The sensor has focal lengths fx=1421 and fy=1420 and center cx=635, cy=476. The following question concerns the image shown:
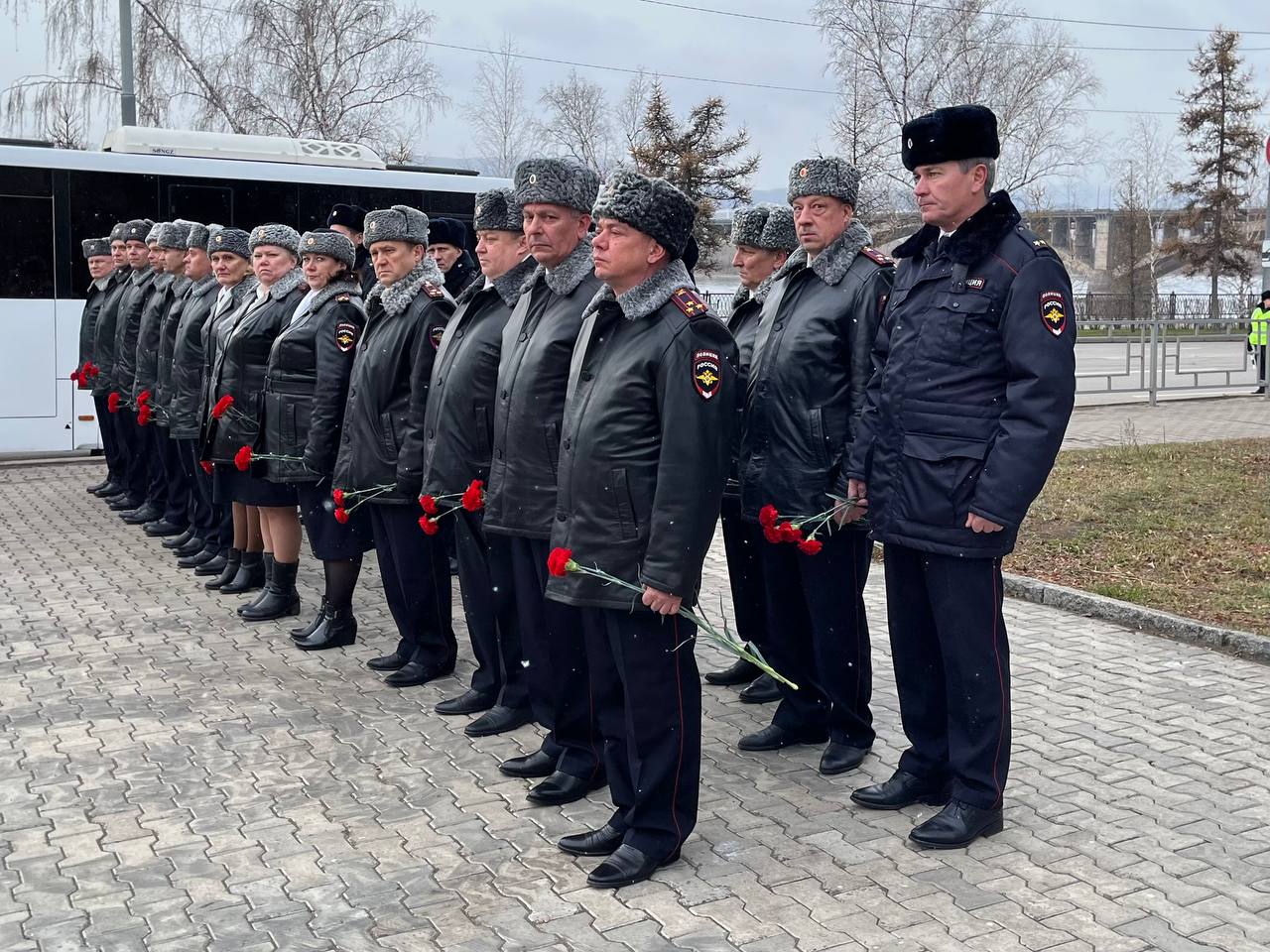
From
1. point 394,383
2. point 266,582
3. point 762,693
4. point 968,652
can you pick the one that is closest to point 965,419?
point 968,652

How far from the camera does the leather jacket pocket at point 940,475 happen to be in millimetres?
4297

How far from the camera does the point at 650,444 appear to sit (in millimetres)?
4211

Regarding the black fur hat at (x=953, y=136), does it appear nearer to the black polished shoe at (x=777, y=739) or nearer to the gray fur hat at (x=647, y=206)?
the gray fur hat at (x=647, y=206)

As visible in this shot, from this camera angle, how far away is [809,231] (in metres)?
5.25

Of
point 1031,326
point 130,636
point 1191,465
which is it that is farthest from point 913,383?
point 1191,465

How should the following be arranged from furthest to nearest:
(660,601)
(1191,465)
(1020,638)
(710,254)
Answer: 1. (710,254)
2. (1191,465)
3. (1020,638)
4. (660,601)

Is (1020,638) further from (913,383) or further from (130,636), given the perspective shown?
(130,636)

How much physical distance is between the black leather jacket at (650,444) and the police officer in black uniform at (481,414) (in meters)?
1.33

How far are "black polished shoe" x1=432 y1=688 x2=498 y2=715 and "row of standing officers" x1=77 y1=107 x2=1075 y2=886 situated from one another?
0.04 ft

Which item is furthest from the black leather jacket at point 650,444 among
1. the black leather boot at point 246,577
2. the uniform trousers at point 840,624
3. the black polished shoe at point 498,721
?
the black leather boot at point 246,577

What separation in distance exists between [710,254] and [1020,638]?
106ft

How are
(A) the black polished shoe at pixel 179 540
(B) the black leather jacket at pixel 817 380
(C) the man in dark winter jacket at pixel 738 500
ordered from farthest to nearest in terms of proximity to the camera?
(A) the black polished shoe at pixel 179 540, (C) the man in dark winter jacket at pixel 738 500, (B) the black leather jacket at pixel 817 380

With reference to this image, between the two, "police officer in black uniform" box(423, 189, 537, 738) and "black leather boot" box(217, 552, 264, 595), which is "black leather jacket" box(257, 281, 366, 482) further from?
"black leather boot" box(217, 552, 264, 595)

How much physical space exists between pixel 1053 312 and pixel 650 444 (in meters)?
1.25
